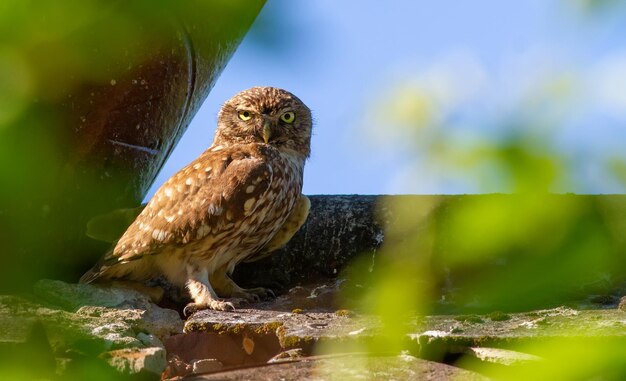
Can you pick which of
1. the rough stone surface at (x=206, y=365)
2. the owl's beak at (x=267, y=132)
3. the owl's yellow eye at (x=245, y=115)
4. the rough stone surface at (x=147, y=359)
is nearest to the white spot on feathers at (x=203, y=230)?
the owl's beak at (x=267, y=132)

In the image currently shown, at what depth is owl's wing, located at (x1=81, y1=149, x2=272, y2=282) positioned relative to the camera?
3789mm

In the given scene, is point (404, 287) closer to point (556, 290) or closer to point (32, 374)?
point (556, 290)

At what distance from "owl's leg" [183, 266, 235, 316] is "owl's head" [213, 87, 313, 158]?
0.96m

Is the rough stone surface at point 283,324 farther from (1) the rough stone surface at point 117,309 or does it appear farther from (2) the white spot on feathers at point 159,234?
(2) the white spot on feathers at point 159,234

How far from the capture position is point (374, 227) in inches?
144

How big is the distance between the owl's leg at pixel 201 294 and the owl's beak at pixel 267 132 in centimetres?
90

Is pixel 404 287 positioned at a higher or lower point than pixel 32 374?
higher

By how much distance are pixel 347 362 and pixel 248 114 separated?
3.65 metres

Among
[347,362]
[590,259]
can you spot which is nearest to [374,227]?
[347,362]

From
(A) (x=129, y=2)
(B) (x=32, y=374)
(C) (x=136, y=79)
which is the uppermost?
(C) (x=136, y=79)

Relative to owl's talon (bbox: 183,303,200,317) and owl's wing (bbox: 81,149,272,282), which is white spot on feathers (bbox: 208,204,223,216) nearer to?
owl's wing (bbox: 81,149,272,282)

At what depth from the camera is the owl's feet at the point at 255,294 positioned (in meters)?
3.70

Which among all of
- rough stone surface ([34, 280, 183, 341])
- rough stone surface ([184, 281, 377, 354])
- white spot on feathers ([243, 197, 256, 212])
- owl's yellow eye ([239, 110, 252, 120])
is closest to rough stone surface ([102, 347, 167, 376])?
rough stone surface ([34, 280, 183, 341])

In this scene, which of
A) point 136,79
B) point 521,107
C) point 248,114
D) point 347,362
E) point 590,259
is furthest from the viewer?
point 248,114
